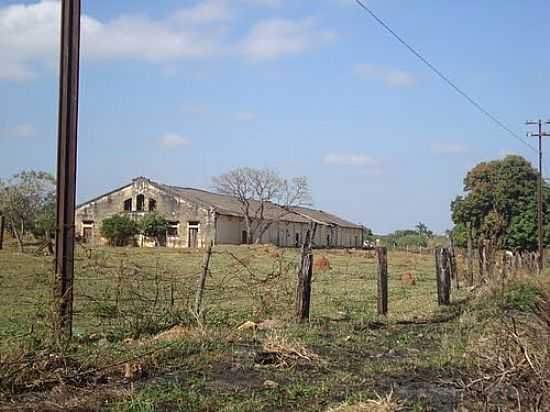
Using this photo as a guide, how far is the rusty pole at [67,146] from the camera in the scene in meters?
9.55

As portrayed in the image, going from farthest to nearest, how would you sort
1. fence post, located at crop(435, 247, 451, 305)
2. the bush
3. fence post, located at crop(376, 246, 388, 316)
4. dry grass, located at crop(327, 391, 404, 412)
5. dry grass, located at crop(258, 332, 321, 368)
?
fence post, located at crop(435, 247, 451, 305) → the bush → fence post, located at crop(376, 246, 388, 316) → dry grass, located at crop(258, 332, 321, 368) → dry grass, located at crop(327, 391, 404, 412)

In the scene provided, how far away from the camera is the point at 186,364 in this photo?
27.0ft

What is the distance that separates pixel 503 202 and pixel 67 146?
54.5 metres

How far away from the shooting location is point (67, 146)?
9727 millimetres

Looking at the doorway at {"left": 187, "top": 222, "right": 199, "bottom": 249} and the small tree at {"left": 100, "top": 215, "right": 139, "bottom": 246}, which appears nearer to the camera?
the small tree at {"left": 100, "top": 215, "right": 139, "bottom": 246}

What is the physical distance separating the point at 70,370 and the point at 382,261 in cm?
874

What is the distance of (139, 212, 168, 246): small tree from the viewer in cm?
5919

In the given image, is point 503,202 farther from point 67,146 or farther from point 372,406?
point 372,406

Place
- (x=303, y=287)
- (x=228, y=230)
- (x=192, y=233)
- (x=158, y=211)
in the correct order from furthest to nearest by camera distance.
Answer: (x=228, y=230) < (x=158, y=211) < (x=192, y=233) < (x=303, y=287)

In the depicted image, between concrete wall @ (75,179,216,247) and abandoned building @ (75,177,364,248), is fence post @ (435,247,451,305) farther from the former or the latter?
concrete wall @ (75,179,216,247)

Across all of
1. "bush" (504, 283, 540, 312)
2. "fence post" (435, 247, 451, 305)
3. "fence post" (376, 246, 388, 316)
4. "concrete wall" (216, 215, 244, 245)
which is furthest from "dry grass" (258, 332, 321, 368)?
"concrete wall" (216, 215, 244, 245)

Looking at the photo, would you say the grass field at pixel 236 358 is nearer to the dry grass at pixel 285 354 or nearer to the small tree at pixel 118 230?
the dry grass at pixel 285 354

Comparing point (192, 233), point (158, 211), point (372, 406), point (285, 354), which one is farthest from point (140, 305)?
point (158, 211)

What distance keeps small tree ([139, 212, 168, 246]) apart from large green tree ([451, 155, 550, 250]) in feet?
81.1
